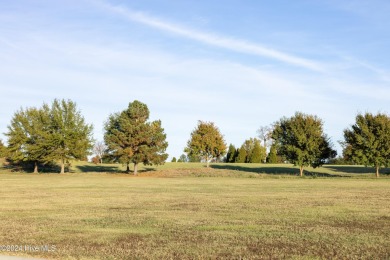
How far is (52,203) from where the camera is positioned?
1917cm

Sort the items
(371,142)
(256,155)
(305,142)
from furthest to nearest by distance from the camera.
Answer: (256,155) < (305,142) < (371,142)

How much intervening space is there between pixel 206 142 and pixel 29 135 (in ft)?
121

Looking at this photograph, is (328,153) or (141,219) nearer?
(141,219)

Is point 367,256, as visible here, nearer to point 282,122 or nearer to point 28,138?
point 282,122

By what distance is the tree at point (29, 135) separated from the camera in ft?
208

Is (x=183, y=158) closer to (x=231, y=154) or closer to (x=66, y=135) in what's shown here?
(x=231, y=154)

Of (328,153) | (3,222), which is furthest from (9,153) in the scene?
(3,222)

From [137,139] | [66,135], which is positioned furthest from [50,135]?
[137,139]

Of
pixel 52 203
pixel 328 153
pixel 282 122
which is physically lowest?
pixel 52 203

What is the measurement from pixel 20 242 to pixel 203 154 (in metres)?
82.9

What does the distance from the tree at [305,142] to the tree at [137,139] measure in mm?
18299

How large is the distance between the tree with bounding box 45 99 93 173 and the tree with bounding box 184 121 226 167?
93.2 ft

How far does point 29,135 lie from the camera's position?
214ft

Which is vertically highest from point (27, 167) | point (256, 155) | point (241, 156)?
point (256, 155)
